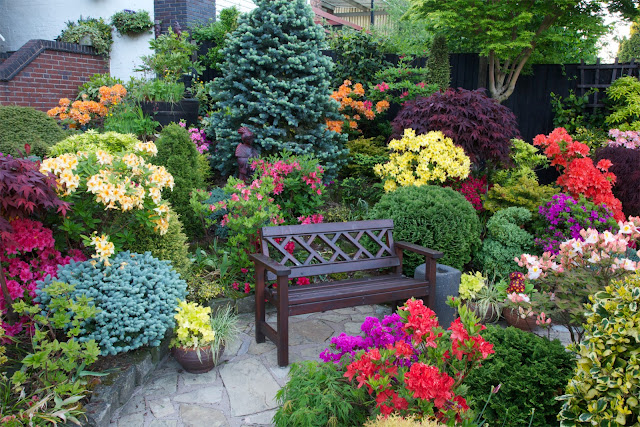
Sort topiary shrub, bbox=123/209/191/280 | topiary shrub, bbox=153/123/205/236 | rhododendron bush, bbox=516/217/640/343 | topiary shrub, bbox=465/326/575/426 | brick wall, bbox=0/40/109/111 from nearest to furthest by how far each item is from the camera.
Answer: topiary shrub, bbox=465/326/575/426 < rhododendron bush, bbox=516/217/640/343 < topiary shrub, bbox=123/209/191/280 < topiary shrub, bbox=153/123/205/236 < brick wall, bbox=0/40/109/111

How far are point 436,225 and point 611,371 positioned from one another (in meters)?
2.70

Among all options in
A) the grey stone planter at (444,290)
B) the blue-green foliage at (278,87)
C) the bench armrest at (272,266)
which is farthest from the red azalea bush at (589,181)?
the bench armrest at (272,266)

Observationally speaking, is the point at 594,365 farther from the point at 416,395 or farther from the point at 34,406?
the point at 34,406

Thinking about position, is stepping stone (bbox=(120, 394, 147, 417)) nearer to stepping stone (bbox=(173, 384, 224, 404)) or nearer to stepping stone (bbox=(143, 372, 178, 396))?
stepping stone (bbox=(143, 372, 178, 396))

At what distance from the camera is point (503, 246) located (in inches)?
185

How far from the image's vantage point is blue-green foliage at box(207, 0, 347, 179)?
19.9 feet

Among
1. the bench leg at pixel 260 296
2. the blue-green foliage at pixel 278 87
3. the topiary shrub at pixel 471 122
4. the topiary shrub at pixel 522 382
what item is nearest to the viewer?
the topiary shrub at pixel 522 382

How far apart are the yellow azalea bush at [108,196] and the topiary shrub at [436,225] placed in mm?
2097

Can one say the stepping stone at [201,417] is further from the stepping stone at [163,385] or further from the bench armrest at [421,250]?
the bench armrest at [421,250]

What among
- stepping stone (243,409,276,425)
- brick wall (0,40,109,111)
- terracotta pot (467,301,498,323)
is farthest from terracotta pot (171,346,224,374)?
brick wall (0,40,109,111)

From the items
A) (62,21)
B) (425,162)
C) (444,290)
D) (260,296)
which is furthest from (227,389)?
(62,21)

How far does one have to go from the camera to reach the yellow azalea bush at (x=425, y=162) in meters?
5.32

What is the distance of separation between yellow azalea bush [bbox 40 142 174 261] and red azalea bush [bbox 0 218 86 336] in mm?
156

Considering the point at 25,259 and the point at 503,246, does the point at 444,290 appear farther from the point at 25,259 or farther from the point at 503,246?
the point at 25,259
